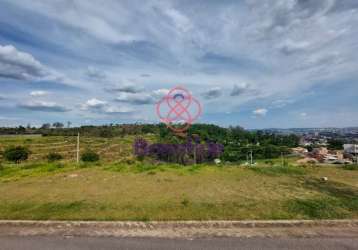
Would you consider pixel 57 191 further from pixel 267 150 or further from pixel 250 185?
pixel 267 150

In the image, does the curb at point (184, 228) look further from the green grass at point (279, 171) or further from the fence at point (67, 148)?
the fence at point (67, 148)

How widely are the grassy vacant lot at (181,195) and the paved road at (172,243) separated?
28.5 inches

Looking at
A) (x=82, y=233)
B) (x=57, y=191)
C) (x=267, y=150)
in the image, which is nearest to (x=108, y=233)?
(x=82, y=233)

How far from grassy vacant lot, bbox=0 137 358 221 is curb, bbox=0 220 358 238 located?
22 centimetres

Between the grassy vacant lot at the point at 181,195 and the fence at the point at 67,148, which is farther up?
the grassy vacant lot at the point at 181,195

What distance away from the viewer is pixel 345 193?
571 cm

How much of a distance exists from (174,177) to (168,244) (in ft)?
15.8

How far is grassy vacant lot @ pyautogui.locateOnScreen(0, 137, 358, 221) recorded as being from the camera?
4.34 m

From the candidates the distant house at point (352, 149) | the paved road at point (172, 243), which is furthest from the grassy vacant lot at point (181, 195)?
the distant house at point (352, 149)

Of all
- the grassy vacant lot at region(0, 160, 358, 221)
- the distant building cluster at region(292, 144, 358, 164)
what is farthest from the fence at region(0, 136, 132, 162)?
the distant building cluster at region(292, 144, 358, 164)

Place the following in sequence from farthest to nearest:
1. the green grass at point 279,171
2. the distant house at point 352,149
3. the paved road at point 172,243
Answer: the distant house at point 352,149 < the green grass at point 279,171 < the paved road at point 172,243

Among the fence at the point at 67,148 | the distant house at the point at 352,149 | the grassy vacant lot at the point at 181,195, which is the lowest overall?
the fence at the point at 67,148

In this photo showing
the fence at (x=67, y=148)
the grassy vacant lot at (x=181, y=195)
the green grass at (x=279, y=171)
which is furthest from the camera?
the fence at (x=67, y=148)

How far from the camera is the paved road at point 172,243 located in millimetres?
3172
